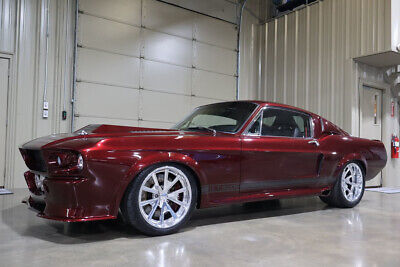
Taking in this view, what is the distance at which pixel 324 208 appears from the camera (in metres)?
4.32

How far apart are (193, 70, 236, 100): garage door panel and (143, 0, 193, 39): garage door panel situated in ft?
3.06

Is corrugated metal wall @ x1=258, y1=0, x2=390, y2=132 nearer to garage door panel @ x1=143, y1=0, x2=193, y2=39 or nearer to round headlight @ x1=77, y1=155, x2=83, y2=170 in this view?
garage door panel @ x1=143, y1=0, x2=193, y2=39

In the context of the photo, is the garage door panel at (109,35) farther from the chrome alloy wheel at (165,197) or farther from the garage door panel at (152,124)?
the chrome alloy wheel at (165,197)

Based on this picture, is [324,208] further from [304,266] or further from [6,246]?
[6,246]

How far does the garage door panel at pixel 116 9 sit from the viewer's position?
6434 mm

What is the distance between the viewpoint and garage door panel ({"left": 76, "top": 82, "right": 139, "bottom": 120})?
6.34m

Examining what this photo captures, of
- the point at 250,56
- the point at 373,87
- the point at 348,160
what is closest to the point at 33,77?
the point at 348,160

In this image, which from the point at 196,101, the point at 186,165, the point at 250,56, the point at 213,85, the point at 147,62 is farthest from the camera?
the point at 250,56

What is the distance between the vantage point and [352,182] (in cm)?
441

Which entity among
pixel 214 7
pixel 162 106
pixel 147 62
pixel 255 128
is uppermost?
pixel 214 7

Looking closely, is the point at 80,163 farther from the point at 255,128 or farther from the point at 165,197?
the point at 255,128

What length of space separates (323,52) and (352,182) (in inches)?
157

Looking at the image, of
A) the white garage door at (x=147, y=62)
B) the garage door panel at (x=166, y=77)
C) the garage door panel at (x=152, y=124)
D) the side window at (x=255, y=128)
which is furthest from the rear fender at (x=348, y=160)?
the garage door panel at (x=166, y=77)

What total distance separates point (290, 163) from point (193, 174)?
1.17 meters
